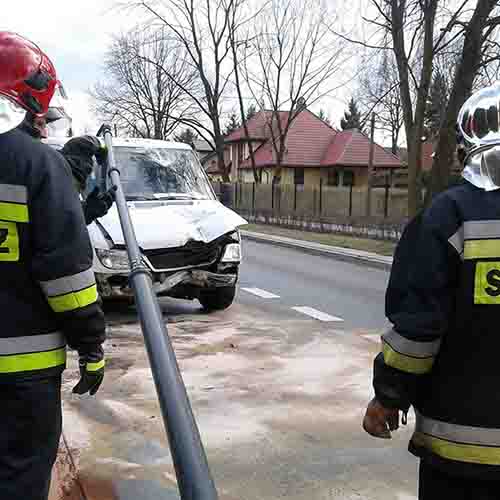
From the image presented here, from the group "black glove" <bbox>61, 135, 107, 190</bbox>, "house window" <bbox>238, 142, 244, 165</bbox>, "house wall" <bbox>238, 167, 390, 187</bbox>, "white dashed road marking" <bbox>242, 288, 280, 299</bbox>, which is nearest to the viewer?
"black glove" <bbox>61, 135, 107, 190</bbox>

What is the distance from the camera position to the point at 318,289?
1103 centimetres

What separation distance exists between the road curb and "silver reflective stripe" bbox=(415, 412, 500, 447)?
12.1 metres

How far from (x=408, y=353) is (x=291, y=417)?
8.88 ft

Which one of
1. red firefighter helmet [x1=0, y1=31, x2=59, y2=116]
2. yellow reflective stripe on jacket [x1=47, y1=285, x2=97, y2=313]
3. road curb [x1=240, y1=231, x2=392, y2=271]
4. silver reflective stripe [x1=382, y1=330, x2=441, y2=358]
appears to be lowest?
road curb [x1=240, y1=231, x2=392, y2=271]

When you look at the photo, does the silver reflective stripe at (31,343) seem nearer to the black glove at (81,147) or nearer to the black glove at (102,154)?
the black glove at (81,147)

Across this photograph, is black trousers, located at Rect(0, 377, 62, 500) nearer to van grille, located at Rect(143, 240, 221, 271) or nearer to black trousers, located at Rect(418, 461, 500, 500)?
black trousers, located at Rect(418, 461, 500, 500)

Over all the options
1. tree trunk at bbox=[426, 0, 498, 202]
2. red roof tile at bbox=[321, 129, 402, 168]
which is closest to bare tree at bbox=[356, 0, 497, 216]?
tree trunk at bbox=[426, 0, 498, 202]

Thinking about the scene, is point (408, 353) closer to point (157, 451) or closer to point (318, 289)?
point (157, 451)

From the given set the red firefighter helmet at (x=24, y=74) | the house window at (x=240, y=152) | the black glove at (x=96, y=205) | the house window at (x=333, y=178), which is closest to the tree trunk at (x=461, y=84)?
the black glove at (x=96, y=205)

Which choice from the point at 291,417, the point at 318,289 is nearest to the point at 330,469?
the point at 291,417

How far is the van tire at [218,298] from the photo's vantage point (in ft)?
27.0

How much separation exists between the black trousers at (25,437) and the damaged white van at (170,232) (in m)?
Result: 4.20

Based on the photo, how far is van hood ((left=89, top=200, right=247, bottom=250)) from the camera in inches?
283

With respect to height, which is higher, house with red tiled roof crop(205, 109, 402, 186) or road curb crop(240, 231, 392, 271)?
house with red tiled roof crop(205, 109, 402, 186)
